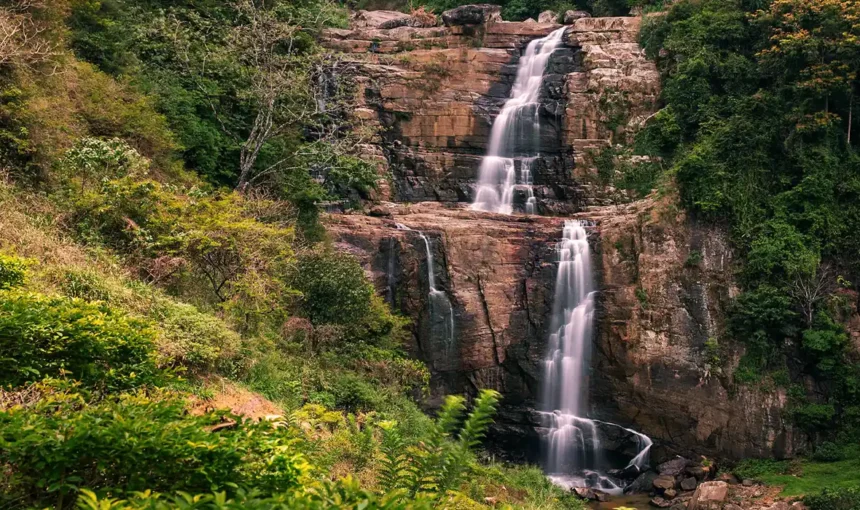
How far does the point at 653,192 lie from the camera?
22.8m

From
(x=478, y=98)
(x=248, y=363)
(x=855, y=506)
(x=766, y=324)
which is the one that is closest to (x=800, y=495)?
(x=855, y=506)

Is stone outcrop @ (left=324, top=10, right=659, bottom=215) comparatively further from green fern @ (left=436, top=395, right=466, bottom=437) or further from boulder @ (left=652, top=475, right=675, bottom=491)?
green fern @ (left=436, top=395, right=466, bottom=437)

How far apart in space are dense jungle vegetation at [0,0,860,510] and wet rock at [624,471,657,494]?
8.88 ft

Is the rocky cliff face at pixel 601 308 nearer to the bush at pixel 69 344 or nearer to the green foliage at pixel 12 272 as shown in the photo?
the green foliage at pixel 12 272

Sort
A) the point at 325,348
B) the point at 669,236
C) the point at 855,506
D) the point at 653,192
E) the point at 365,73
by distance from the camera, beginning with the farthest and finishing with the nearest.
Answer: the point at 365,73 → the point at 653,192 → the point at 669,236 → the point at 325,348 → the point at 855,506

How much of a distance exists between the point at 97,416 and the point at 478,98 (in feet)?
80.7

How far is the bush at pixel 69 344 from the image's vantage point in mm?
6050

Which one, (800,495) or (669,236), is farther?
(669,236)

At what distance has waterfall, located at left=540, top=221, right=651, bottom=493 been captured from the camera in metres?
19.3

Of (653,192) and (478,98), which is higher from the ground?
(478,98)

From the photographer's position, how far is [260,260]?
534 inches

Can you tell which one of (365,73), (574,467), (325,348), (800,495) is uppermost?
(365,73)

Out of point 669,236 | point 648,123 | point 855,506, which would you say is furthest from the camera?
point 648,123

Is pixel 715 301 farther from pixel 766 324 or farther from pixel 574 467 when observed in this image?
pixel 574 467
